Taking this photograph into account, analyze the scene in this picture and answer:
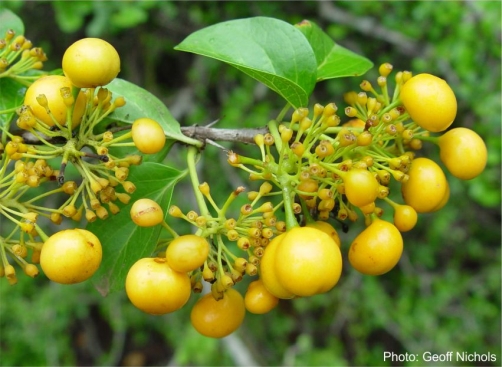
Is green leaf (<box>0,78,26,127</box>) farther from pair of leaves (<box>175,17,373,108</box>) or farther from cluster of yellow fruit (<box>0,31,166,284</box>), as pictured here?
pair of leaves (<box>175,17,373,108</box>)

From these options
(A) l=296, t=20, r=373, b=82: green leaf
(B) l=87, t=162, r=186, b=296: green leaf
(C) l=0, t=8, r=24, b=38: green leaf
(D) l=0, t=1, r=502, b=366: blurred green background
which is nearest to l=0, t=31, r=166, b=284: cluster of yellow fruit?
(B) l=87, t=162, r=186, b=296: green leaf

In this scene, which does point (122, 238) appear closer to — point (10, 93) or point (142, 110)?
point (142, 110)

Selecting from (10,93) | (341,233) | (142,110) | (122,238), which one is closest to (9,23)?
(10,93)

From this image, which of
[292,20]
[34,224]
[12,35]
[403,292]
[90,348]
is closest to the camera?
[34,224]

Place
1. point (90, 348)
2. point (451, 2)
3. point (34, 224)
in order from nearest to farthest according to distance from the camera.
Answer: point (34, 224), point (451, 2), point (90, 348)

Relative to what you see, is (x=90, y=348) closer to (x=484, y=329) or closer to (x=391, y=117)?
(x=484, y=329)

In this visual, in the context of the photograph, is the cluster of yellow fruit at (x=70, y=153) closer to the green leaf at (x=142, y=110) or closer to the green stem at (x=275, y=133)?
the green leaf at (x=142, y=110)

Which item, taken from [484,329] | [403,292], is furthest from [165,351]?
[484,329]
